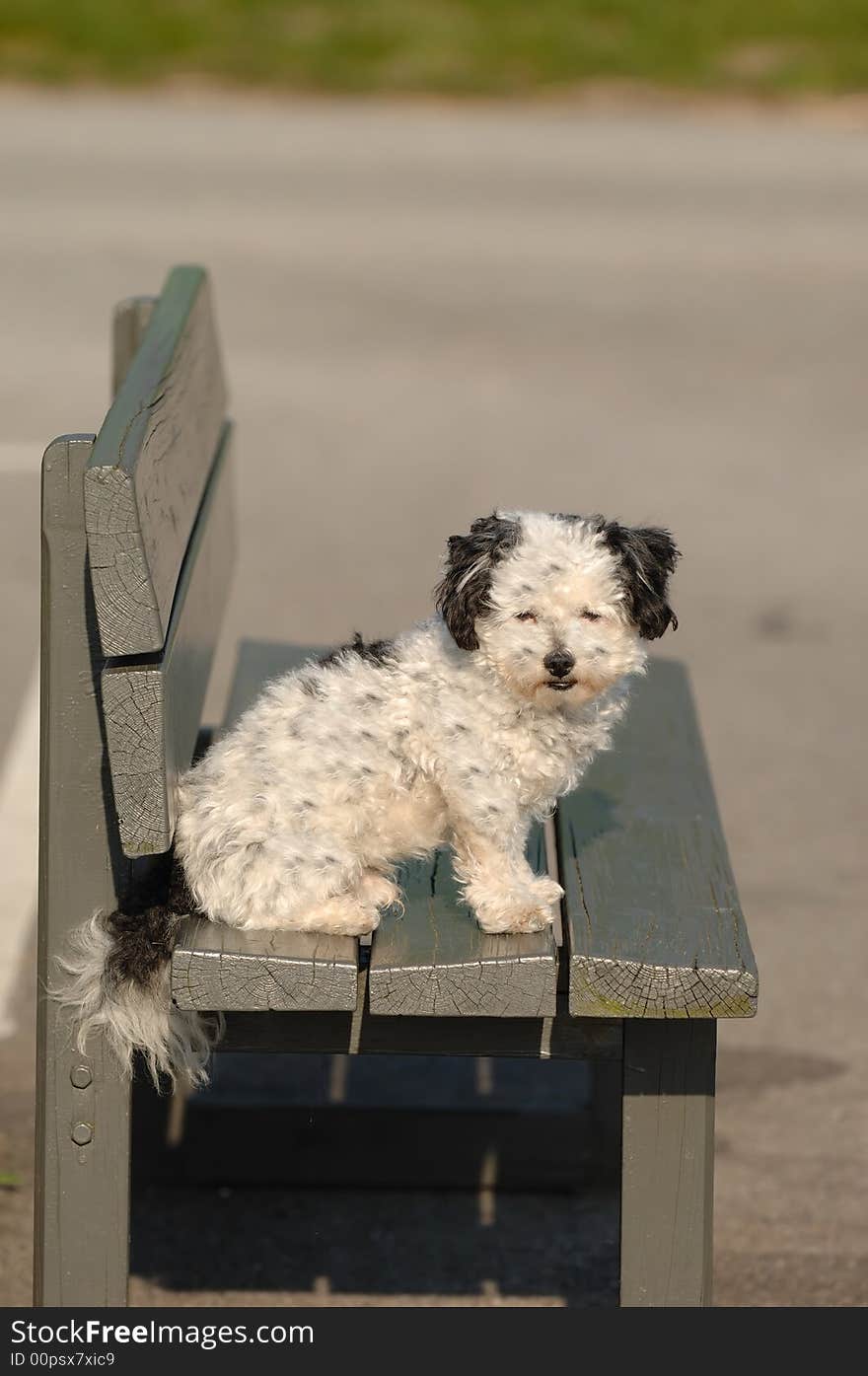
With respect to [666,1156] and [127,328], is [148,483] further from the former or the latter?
[127,328]

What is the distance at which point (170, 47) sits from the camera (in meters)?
20.1

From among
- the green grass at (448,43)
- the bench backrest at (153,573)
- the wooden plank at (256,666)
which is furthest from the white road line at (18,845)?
the green grass at (448,43)

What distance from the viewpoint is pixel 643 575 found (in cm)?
323

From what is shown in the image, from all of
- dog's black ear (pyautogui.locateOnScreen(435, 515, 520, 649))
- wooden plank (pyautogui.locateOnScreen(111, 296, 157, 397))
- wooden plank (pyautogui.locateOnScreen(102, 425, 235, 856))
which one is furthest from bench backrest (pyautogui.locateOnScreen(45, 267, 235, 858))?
wooden plank (pyautogui.locateOnScreen(111, 296, 157, 397))

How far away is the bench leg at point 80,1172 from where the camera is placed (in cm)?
324

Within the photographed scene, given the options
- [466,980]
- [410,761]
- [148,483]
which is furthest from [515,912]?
[148,483]

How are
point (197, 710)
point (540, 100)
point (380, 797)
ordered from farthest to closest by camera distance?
1. point (540, 100)
2. point (197, 710)
3. point (380, 797)

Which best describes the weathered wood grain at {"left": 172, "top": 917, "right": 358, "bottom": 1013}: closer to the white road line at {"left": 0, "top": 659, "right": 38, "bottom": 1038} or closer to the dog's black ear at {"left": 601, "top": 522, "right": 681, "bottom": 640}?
the dog's black ear at {"left": 601, "top": 522, "right": 681, "bottom": 640}

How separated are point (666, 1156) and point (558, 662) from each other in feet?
2.69

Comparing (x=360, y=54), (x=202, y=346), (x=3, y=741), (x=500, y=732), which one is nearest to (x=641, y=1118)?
(x=500, y=732)

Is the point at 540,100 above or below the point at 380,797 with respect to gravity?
below

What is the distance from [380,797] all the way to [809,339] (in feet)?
28.8

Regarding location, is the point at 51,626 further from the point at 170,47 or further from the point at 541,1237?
the point at 170,47

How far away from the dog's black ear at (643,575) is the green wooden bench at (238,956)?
49 cm
